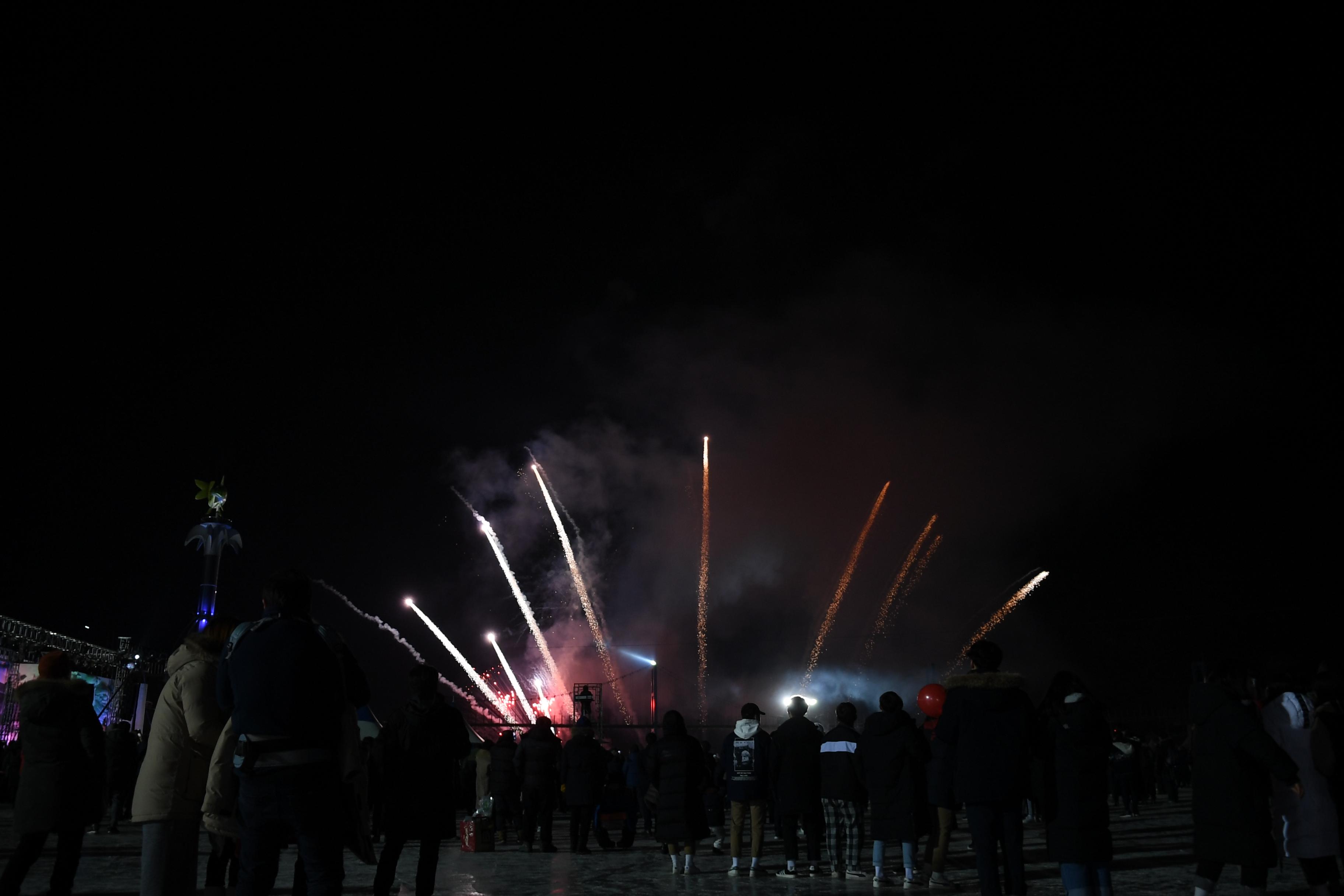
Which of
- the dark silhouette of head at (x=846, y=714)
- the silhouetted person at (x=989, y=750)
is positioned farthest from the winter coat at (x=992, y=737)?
the dark silhouette of head at (x=846, y=714)

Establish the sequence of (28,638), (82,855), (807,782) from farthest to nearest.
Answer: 1. (28,638)
2. (82,855)
3. (807,782)

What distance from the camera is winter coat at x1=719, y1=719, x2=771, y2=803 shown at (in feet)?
36.3

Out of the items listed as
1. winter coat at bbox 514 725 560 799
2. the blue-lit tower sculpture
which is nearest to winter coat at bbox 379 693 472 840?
winter coat at bbox 514 725 560 799

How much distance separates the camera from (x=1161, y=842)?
43.8 feet

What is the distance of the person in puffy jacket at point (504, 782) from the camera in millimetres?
15312

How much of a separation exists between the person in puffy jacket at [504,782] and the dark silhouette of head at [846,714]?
5.99 metres

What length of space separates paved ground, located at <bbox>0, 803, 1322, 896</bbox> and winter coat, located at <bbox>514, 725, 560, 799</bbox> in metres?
0.83

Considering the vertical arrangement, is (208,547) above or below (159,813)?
above

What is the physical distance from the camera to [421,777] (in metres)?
6.88

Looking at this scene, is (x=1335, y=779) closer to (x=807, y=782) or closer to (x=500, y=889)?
(x=807, y=782)

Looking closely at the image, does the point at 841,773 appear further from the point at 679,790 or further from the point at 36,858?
the point at 36,858

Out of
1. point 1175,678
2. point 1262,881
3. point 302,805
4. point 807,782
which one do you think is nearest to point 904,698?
point 1175,678

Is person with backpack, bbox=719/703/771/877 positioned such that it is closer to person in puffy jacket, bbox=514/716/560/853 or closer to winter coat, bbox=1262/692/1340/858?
person in puffy jacket, bbox=514/716/560/853

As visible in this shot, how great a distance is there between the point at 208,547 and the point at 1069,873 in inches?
1708
